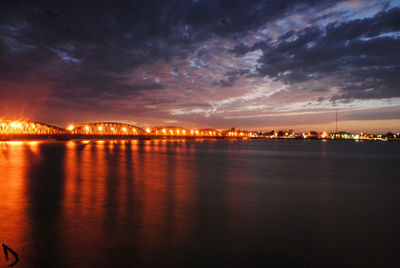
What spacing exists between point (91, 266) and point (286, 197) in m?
9.36

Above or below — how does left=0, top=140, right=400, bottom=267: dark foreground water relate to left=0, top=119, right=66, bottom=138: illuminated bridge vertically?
below

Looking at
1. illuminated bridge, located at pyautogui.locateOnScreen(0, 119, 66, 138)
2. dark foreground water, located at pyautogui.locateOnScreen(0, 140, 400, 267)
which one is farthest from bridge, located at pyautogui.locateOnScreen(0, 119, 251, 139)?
dark foreground water, located at pyautogui.locateOnScreen(0, 140, 400, 267)

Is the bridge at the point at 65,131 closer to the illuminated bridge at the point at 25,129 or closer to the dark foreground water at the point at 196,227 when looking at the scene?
the illuminated bridge at the point at 25,129

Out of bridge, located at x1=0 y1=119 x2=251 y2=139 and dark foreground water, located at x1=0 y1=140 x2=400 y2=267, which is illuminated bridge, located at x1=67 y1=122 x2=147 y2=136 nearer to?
bridge, located at x1=0 y1=119 x2=251 y2=139

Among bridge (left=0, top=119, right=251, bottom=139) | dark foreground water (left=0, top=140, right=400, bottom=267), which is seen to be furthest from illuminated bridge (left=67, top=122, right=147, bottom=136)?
dark foreground water (left=0, top=140, right=400, bottom=267)

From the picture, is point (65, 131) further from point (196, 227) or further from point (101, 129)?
point (196, 227)

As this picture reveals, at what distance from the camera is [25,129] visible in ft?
443

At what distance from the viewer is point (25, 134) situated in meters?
131

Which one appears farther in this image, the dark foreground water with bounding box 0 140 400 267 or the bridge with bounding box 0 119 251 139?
the bridge with bounding box 0 119 251 139

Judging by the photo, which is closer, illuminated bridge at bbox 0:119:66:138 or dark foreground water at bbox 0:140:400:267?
dark foreground water at bbox 0:140:400:267

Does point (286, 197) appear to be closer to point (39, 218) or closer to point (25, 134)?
point (39, 218)

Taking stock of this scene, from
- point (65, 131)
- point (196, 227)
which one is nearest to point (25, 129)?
point (65, 131)

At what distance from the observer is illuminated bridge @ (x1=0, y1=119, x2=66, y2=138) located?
12137cm

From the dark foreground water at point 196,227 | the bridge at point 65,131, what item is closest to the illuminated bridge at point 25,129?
the bridge at point 65,131
